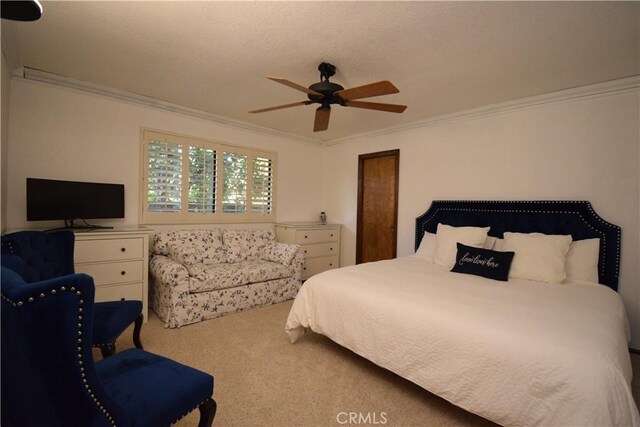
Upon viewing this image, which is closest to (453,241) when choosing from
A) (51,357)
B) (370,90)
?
(370,90)

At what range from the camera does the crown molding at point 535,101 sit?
2588mm

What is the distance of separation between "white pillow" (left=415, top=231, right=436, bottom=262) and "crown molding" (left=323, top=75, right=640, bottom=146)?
148 cm

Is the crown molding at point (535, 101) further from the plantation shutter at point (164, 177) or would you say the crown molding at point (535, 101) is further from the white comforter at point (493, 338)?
the plantation shutter at point (164, 177)

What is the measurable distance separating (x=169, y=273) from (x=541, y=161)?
13.0ft

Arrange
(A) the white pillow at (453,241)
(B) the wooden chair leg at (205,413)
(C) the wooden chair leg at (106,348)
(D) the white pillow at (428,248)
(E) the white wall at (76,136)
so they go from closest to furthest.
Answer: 1. (B) the wooden chair leg at (205,413)
2. (C) the wooden chair leg at (106,348)
3. (E) the white wall at (76,136)
4. (A) the white pillow at (453,241)
5. (D) the white pillow at (428,248)

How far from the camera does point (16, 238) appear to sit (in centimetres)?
183

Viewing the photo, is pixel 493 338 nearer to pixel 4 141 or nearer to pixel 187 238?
pixel 187 238

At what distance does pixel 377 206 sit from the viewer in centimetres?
452

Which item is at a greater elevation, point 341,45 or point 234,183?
point 341,45

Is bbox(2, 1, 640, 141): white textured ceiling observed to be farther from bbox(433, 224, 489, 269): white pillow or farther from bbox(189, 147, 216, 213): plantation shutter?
bbox(433, 224, 489, 269): white pillow

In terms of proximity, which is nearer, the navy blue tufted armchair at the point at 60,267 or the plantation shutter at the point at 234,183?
the navy blue tufted armchair at the point at 60,267

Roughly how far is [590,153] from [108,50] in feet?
14.1

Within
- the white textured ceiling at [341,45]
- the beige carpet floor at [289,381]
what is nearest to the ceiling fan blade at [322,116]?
the white textured ceiling at [341,45]

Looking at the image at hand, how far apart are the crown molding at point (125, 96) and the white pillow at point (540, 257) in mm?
3556
